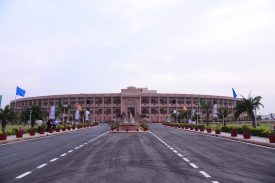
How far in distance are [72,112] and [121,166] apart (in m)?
144

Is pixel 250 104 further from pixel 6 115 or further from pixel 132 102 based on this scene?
pixel 132 102

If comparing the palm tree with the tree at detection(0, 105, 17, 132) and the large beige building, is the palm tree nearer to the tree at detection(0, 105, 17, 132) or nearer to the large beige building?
the tree at detection(0, 105, 17, 132)

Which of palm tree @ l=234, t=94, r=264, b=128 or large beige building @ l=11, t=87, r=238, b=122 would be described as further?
large beige building @ l=11, t=87, r=238, b=122

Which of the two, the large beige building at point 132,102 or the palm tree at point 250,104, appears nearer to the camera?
the palm tree at point 250,104

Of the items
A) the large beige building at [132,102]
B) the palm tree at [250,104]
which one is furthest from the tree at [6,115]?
the large beige building at [132,102]

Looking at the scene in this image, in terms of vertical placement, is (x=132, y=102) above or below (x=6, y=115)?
above

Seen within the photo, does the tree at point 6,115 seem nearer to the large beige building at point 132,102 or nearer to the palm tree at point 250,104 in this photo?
the palm tree at point 250,104

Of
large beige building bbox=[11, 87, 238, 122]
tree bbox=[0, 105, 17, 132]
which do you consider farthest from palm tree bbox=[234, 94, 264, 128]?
large beige building bbox=[11, 87, 238, 122]

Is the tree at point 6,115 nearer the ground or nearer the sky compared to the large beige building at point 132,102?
nearer the ground

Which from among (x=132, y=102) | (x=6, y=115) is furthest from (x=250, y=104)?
(x=132, y=102)

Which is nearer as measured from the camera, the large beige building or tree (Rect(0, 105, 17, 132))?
tree (Rect(0, 105, 17, 132))

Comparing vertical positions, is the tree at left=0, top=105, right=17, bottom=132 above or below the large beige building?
below

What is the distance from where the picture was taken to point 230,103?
168m

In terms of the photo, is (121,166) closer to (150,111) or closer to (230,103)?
(150,111)
